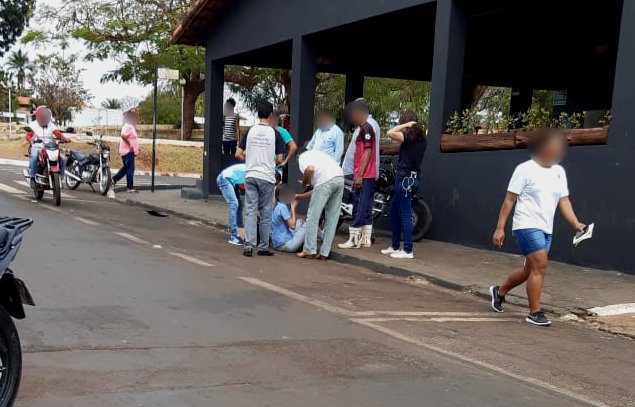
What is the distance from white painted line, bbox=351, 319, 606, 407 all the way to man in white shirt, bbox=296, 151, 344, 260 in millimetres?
3303

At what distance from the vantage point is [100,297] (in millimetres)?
5723

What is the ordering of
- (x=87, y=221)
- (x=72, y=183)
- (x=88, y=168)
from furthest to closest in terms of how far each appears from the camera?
(x=72, y=183)
(x=88, y=168)
(x=87, y=221)

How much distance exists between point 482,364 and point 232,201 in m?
5.35

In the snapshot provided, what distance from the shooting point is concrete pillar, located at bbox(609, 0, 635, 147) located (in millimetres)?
7582

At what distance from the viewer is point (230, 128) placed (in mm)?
16406

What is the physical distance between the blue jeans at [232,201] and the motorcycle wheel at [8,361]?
6.05m

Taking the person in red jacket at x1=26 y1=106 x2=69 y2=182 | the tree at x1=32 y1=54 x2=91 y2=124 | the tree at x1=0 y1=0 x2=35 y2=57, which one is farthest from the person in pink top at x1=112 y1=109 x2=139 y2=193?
the tree at x1=0 y1=0 x2=35 y2=57

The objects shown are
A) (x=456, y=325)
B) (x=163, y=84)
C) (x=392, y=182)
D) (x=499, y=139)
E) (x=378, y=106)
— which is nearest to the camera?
(x=456, y=325)

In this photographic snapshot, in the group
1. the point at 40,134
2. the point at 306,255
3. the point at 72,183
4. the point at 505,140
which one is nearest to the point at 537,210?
the point at 505,140

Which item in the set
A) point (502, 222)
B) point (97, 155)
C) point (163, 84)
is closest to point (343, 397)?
point (502, 222)

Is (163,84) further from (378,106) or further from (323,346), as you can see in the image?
(323,346)

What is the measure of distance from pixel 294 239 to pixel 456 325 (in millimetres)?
3819

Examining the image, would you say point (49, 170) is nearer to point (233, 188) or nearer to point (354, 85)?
point (233, 188)

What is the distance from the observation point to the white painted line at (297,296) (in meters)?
5.90
